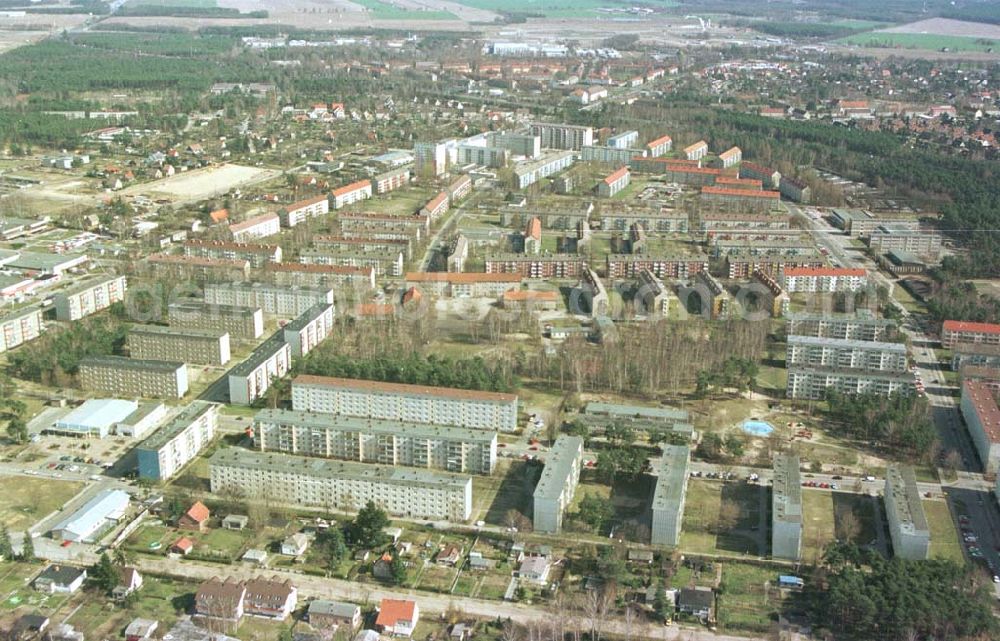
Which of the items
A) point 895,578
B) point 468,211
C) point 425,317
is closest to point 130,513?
point 425,317

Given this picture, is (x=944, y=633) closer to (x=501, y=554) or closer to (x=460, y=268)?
(x=501, y=554)

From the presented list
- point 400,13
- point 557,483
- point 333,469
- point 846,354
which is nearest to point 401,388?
point 333,469

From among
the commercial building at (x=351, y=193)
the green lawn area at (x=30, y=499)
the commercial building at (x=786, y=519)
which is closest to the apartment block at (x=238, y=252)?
the commercial building at (x=351, y=193)

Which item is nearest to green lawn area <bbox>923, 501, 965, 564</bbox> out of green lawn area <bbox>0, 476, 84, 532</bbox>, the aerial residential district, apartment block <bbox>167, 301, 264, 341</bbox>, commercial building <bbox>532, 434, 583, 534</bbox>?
the aerial residential district

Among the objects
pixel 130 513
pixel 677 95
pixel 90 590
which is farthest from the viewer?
pixel 677 95

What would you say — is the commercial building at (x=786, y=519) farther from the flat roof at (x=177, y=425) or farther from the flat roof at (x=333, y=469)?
the flat roof at (x=177, y=425)

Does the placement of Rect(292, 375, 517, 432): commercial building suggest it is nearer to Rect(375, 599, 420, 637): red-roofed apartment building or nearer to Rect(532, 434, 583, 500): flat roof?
Rect(532, 434, 583, 500): flat roof
